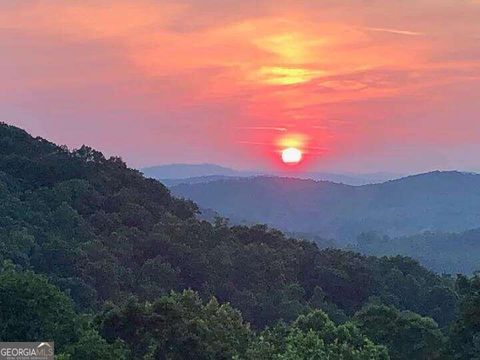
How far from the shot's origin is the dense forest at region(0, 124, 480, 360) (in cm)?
1656

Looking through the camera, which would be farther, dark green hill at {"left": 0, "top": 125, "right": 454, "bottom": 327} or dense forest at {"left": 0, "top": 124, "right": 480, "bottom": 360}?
dark green hill at {"left": 0, "top": 125, "right": 454, "bottom": 327}

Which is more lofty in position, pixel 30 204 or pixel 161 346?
pixel 30 204

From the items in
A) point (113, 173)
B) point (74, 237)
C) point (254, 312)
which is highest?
point (113, 173)

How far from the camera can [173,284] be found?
34.1 meters

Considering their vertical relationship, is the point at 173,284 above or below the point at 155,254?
below

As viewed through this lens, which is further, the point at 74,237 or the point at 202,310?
the point at 74,237

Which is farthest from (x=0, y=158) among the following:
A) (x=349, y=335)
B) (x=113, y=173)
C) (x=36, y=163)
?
(x=349, y=335)

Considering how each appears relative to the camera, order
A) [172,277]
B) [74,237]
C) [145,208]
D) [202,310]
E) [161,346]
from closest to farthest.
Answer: [161,346]
[202,310]
[172,277]
[74,237]
[145,208]

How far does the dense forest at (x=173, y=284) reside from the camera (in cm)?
1656

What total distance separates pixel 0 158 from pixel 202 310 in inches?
1238

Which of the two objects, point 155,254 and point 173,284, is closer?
point 173,284

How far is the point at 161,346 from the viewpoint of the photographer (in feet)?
57.2

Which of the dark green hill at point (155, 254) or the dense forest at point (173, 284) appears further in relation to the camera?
the dark green hill at point (155, 254)

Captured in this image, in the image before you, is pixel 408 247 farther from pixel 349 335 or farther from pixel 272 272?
pixel 349 335
